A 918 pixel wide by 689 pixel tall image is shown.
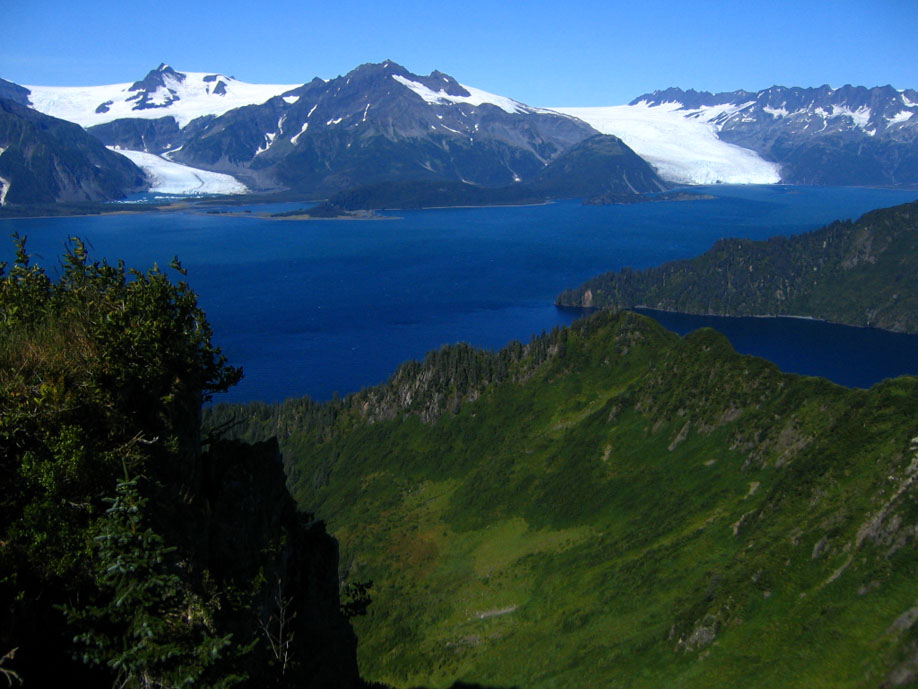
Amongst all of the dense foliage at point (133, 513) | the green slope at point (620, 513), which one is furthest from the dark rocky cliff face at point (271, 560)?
the green slope at point (620, 513)

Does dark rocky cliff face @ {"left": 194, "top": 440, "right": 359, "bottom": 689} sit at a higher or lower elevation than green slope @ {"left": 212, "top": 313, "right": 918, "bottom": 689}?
higher

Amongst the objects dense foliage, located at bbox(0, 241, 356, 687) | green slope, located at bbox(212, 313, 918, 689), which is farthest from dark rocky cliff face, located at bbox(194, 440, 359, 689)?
green slope, located at bbox(212, 313, 918, 689)

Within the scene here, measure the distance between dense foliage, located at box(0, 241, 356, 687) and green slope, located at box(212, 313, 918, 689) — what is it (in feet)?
118

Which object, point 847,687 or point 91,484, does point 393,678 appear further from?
point 91,484

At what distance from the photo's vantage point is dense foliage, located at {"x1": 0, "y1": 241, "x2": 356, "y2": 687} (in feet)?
64.5

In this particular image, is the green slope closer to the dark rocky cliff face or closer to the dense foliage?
the dark rocky cliff face

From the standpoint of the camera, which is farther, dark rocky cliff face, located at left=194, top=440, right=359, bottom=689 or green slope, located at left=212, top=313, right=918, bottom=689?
green slope, located at left=212, top=313, right=918, bottom=689

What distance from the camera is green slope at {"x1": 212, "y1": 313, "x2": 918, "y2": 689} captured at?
56.6 meters

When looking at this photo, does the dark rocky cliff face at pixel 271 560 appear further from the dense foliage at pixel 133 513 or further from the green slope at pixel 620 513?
the green slope at pixel 620 513

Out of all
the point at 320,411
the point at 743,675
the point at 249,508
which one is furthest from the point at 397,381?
the point at 249,508

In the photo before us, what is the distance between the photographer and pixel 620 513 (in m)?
103

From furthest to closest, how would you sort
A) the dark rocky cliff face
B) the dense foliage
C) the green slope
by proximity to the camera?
the green slope → the dark rocky cliff face → the dense foliage

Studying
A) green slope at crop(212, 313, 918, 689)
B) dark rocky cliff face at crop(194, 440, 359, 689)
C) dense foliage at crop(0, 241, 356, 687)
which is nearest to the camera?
dense foliage at crop(0, 241, 356, 687)

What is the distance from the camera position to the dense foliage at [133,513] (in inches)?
774
